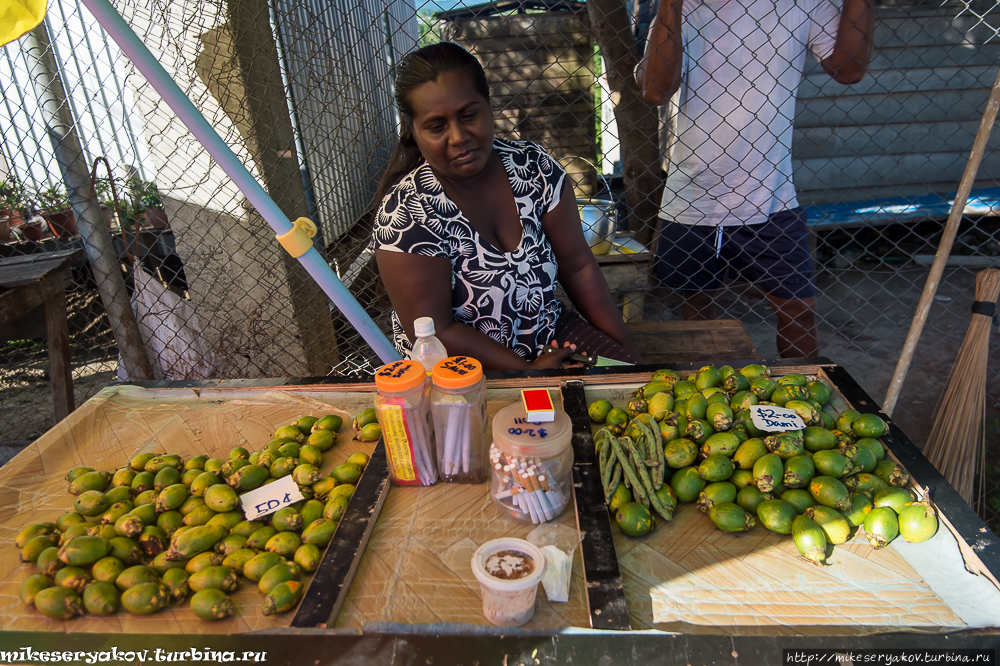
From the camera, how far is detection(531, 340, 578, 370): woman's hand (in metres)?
2.23

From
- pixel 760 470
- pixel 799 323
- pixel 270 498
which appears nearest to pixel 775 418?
pixel 760 470

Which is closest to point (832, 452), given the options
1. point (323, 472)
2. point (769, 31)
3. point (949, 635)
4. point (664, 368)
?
point (949, 635)

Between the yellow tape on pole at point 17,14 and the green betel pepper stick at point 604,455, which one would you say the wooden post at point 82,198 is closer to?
the yellow tape on pole at point 17,14

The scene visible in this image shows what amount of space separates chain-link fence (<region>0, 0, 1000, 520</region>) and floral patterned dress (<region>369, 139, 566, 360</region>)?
53 cm

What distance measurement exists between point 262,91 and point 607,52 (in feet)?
7.73

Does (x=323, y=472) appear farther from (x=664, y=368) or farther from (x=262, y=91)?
(x=262, y=91)

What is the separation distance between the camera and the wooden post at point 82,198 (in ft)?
10.2

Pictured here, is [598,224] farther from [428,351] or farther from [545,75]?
[545,75]

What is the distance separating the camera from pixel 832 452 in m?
1.40

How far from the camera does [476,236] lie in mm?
2248

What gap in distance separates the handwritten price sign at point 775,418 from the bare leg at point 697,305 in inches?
73.6

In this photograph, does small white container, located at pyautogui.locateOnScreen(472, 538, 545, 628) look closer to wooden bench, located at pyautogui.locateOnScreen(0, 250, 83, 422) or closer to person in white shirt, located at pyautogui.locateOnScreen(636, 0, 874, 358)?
person in white shirt, located at pyautogui.locateOnScreen(636, 0, 874, 358)

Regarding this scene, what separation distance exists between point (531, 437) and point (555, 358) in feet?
3.20

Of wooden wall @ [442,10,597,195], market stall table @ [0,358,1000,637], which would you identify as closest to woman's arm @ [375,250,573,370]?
market stall table @ [0,358,1000,637]
